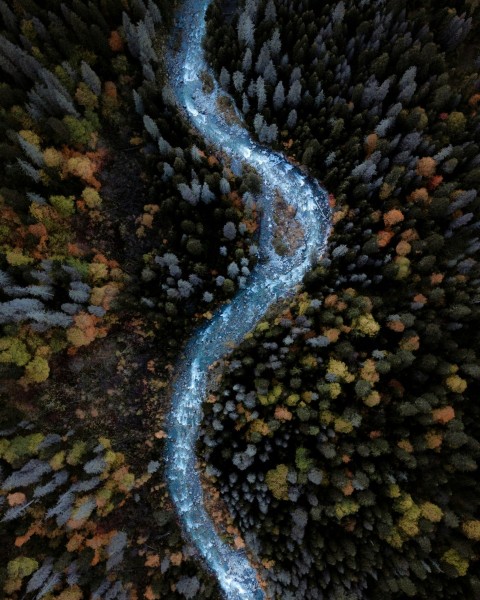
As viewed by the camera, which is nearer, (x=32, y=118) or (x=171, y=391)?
(x=32, y=118)

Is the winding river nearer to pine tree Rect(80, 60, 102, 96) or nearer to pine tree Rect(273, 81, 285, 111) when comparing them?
pine tree Rect(273, 81, 285, 111)

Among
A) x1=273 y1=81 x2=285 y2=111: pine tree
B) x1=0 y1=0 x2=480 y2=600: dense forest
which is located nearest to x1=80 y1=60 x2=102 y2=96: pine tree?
x1=0 y1=0 x2=480 y2=600: dense forest

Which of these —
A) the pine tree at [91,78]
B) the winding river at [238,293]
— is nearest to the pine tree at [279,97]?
the winding river at [238,293]

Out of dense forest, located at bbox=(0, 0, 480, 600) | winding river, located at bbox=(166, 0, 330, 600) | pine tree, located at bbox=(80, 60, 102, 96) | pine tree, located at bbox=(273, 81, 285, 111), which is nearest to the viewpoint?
dense forest, located at bbox=(0, 0, 480, 600)

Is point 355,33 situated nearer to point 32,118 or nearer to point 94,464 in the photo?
point 32,118

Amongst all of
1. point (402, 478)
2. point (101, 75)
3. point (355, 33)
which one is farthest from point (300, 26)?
point (402, 478)

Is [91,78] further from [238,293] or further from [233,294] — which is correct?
[238,293]

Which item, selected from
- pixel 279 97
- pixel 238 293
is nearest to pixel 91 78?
pixel 279 97
